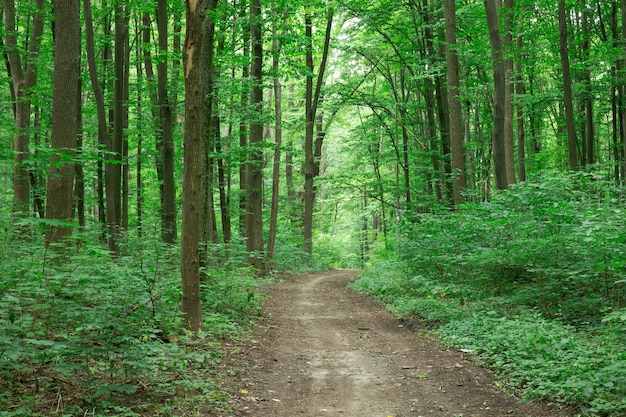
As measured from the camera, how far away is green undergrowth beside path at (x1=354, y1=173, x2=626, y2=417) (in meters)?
5.56

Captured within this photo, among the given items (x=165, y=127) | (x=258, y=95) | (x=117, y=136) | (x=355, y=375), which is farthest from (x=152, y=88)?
(x=355, y=375)

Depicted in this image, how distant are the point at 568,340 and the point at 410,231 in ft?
24.8

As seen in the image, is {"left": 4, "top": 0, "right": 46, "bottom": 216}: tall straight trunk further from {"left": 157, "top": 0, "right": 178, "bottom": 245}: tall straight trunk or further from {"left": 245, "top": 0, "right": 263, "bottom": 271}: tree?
{"left": 245, "top": 0, "right": 263, "bottom": 271}: tree

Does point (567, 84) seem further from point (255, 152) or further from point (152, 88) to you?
point (152, 88)

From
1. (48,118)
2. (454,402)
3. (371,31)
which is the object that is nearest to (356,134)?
(371,31)

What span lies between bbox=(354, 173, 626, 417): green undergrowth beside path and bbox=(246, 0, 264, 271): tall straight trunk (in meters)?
6.21

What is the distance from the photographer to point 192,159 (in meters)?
7.62

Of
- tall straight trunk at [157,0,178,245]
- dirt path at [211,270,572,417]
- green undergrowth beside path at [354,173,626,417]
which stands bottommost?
dirt path at [211,270,572,417]

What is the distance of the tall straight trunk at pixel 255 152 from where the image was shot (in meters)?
15.2

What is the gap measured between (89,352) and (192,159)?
389 cm

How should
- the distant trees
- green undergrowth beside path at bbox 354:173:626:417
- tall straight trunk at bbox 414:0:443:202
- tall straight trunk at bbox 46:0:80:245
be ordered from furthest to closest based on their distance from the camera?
tall straight trunk at bbox 414:0:443:202
the distant trees
tall straight trunk at bbox 46:0:80:245
green undergrowth beside path at bbox 354:173:626:417

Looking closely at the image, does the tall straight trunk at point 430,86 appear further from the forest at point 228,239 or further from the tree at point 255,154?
the tree at point 255,154

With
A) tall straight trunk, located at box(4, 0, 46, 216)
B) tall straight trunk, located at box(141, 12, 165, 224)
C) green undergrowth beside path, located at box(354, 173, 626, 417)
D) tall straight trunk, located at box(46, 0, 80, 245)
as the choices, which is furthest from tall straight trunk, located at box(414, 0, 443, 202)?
tall straight trunk, located at box(4, 0, 46, 216)

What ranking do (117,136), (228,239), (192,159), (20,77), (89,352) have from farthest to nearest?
(228,239) → (117,136) → (20,77) → (192,159) → (89,352)
